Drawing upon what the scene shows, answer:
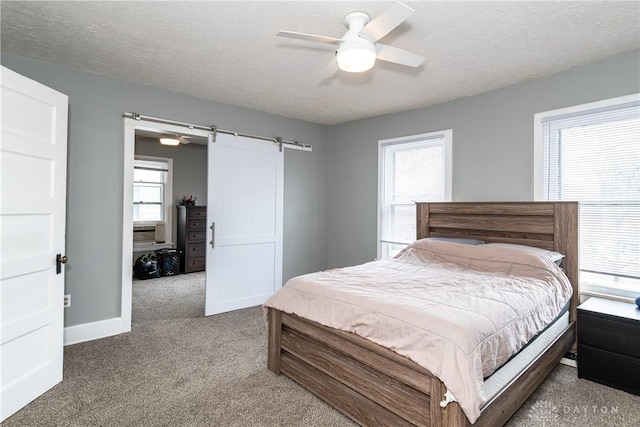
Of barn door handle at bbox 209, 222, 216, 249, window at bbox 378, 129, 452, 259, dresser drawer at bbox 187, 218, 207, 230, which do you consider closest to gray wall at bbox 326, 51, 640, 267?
window at bbox 378, 129, 452, 259

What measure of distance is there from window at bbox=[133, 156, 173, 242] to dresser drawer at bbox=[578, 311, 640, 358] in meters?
6.35

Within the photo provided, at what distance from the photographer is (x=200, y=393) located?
7.34 ft

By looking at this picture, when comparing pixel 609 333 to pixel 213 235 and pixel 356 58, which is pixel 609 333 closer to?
pixel 356 58

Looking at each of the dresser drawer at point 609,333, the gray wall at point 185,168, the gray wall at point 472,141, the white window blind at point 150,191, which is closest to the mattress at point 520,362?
the dresser drawer at point 609,333

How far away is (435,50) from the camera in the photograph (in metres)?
2.54

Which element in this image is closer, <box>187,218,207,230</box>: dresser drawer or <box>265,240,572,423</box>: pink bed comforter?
→ <box>265,240,572,423</box>: pink bed comforter

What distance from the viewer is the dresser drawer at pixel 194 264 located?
6133 mm

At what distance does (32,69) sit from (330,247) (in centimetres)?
387

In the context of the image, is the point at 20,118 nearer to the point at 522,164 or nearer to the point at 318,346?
the point at 318,346

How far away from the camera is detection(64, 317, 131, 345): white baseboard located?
2.99 m

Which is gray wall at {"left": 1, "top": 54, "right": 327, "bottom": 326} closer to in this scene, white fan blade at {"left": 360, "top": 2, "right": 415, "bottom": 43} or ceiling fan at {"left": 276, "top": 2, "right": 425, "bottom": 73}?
ceiling fan at {"left": 276, "top": 2, "right": 425, "bottom": 73}

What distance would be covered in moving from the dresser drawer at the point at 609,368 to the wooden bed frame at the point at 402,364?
0.51 ft

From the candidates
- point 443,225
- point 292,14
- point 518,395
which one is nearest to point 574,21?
point 292,14

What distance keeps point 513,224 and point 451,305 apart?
1786 millimetres
